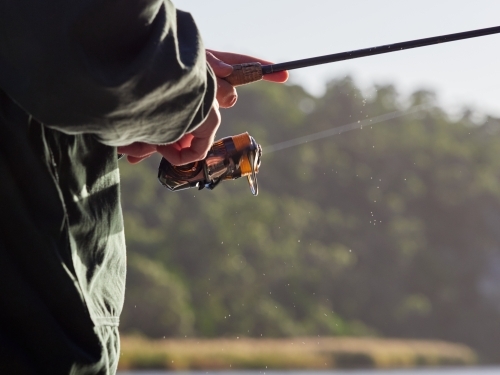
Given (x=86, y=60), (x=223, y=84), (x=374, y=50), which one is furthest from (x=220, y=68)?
(x=86, y=60)

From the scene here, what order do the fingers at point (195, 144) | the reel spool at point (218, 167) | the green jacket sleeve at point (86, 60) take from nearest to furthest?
the green jacket sleeve at point (86, 60) → the fingers at point (195, 144) → the reel spool at point (218, 167)

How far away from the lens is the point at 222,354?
21.0 meters

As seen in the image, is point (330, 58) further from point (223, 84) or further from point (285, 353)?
point (285, 353)

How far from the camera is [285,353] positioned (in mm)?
22062

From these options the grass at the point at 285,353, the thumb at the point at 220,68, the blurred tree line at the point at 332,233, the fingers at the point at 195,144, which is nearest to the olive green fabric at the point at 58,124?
the fingers at the point at 195,144

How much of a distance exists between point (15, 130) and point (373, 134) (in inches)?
1347

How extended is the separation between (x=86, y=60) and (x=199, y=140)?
310 mm

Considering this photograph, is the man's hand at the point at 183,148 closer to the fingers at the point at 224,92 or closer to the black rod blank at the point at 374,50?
the fingers at the point at 224,92

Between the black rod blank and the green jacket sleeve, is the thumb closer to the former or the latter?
the black rod blank

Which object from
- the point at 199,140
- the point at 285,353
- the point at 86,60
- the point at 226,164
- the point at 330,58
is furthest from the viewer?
the point at 285,353

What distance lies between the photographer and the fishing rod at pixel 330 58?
142 centimetres

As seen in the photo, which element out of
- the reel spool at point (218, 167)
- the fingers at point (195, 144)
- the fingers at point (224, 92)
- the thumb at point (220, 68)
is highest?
the thumb at point (220, 68)

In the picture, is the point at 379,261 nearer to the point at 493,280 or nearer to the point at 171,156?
the point at 493,280

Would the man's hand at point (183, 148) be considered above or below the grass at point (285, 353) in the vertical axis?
above
